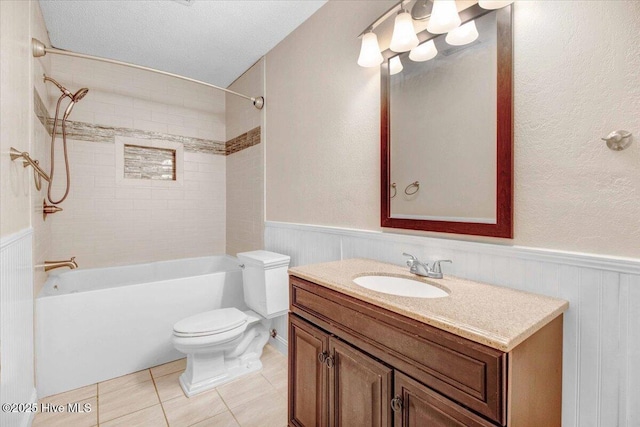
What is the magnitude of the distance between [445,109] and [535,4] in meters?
0.45

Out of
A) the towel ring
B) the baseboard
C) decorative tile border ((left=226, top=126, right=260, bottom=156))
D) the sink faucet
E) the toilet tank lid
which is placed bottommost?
the baseboard

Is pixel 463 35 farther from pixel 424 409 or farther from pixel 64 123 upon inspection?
pixel 64 123

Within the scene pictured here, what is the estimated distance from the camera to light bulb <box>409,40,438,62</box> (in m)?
1.38

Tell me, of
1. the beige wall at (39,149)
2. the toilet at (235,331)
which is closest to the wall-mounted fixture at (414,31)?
the toilet at (235,331)

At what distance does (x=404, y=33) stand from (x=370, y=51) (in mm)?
230

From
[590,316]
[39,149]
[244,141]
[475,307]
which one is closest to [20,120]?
[39,149]

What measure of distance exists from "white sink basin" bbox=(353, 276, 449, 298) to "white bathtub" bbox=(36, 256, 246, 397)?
1.63m

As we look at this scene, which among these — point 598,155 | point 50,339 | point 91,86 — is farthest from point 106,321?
point 598,155

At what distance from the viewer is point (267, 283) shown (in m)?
2.16

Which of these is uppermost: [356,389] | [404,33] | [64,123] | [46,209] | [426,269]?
[404,33]

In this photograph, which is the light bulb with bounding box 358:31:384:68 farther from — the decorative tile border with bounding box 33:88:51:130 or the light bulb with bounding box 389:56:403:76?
the decorative tile border with bounding box 33:88:51:130

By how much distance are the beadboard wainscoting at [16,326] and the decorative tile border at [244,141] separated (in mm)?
1781

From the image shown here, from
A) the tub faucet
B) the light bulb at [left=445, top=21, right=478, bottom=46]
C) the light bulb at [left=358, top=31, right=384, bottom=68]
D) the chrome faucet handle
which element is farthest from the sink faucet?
the tub faucet

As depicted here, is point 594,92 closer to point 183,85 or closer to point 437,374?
point 437,374
